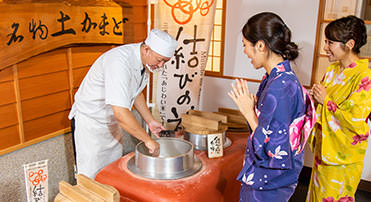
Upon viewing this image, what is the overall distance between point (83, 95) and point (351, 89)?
2239 millimetres

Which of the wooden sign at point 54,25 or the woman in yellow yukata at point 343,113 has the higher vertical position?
the wooden sign at point 54,25

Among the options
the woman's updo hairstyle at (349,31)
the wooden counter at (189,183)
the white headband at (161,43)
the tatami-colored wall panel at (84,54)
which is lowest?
the wooden counter at (189,183)

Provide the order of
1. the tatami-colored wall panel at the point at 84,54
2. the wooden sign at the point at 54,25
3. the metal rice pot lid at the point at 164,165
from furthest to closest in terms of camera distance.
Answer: the tatami-colored wall panel at the point at 84,54 → the wooden sign at the point at 54,25 → the metal rice pot lid at the point at 164,165

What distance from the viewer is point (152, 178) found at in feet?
7.22

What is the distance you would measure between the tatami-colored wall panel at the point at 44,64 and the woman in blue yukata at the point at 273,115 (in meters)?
1.89

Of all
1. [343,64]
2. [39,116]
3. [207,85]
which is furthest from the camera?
[207,85]

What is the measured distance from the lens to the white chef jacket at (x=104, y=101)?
229cm

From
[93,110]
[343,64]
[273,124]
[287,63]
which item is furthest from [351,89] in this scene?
[93,110]

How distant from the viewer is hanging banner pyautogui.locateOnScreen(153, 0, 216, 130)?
345 centimetres

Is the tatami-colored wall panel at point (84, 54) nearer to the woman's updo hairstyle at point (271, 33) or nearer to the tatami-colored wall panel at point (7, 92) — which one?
the tatami-colored wall panel at point (7, 92)

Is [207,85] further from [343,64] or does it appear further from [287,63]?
[287,63]

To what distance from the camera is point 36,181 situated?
1.91m

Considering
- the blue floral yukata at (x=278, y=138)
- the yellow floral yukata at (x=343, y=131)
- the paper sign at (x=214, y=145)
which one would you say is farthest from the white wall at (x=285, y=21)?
the blue floral yukata at (x=278, y=138)

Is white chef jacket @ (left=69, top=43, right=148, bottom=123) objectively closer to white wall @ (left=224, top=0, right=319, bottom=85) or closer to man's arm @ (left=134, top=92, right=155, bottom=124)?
man's arm @ (left=134, top=92, right=155, bottom=124)
